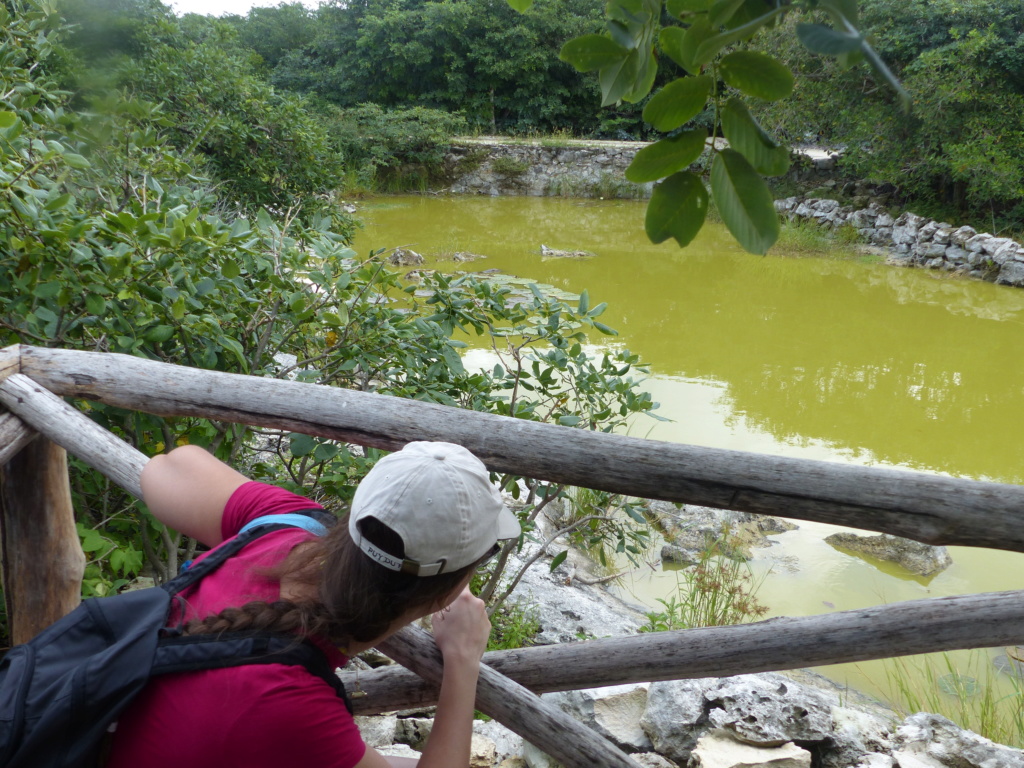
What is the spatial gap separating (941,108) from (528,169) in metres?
7.69

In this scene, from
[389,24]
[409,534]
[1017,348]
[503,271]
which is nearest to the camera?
[409,534]

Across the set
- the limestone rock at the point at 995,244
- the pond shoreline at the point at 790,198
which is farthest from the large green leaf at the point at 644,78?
the limestone rock at the point at 995,244

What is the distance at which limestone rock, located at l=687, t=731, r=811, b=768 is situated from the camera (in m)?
2.02

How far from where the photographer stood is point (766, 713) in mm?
2174

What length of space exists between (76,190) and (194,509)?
1610mm

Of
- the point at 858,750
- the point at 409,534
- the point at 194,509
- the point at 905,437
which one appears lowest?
the point at 905,437

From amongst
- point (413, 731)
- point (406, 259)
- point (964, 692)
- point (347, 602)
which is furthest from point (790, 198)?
point (347, 602)

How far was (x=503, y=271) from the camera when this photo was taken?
956 cm

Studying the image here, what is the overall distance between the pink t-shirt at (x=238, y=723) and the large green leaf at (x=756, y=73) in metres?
0.66

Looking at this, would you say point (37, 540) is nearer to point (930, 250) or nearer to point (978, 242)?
point (978, 242)

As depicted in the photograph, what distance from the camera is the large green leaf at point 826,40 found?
47cm

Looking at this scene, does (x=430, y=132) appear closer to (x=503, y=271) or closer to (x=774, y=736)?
(x=503, y=271)

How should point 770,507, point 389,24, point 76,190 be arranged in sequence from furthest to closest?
point 389,24, point 76,190, point 770,507

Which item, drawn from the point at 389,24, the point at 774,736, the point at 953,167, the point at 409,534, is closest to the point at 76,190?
the point at 409,534
